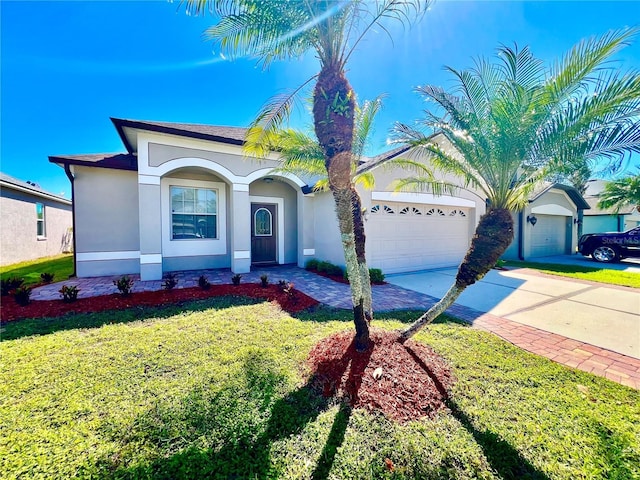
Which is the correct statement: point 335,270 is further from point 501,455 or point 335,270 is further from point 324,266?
point 501,455

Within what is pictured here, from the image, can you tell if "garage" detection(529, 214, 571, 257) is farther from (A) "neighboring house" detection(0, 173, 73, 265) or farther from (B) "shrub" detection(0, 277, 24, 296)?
(A) "neighboring house" detection(0, 173, 73, 265)

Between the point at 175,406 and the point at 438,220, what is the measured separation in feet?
37.7

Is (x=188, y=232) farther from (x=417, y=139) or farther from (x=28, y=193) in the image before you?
(x=28, y=193)

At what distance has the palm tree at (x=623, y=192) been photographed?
15.2 meters

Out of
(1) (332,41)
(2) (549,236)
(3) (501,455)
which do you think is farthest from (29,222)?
(2) (549,236)

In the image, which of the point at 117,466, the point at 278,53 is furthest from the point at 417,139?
the point at 117,466

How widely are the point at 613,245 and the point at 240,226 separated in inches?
754

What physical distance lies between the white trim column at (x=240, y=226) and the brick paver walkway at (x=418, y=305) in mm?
576

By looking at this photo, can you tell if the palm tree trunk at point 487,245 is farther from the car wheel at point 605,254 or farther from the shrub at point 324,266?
the car wheel at point 605,254

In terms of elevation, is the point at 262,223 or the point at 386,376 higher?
the point at 262,223

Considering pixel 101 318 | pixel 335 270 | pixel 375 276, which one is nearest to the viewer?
pixel 101 318

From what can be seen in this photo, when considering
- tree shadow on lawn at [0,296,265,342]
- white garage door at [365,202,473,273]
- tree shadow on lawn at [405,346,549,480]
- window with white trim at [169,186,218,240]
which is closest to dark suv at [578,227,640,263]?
white garage door at [365,202,473,273]

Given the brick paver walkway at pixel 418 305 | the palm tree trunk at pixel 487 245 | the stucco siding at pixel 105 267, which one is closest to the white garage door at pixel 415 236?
the brick paver walkway at pixel 418 305

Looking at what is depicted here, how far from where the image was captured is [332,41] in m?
3.68
